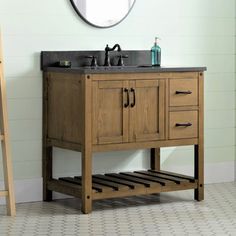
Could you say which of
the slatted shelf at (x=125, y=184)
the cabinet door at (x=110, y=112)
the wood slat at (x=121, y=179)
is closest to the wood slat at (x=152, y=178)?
the slatted shelf at (x=125, y=184)

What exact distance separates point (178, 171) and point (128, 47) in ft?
3.46

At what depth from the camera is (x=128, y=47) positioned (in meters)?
5.57

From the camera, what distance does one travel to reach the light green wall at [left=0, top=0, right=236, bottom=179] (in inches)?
203

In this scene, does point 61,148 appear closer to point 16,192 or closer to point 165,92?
point 16,192

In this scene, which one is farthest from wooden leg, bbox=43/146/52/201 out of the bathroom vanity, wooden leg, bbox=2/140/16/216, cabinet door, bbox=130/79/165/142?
cabinet door, bbox=130/79/165/142

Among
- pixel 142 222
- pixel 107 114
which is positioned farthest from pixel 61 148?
pixel 142 222

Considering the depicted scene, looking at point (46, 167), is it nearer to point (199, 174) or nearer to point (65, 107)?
point (65, 107)

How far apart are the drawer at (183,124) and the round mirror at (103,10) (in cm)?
85

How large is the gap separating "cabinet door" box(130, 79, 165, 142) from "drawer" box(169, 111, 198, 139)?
75 mm

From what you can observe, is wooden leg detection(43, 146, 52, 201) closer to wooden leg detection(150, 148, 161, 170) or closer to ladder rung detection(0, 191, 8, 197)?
ladder rung detection(0, 191, 8, 197)

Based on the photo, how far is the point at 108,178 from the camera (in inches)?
208

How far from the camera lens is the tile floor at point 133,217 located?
4.46 m

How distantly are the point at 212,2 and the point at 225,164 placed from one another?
50.9 inches

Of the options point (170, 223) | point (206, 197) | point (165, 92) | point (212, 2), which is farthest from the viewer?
point (212, 2)
